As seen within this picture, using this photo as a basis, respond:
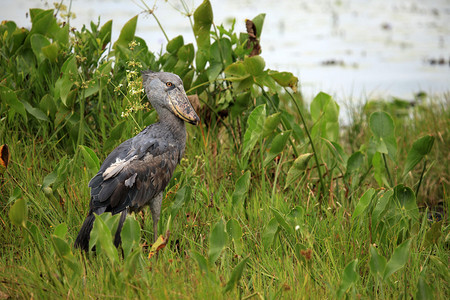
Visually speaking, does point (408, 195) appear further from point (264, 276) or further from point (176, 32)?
point (176, 32)

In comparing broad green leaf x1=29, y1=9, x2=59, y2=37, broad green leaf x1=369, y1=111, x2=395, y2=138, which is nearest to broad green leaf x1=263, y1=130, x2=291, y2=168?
broad green leaf x1=369, y1=111, x2=395, y2=138

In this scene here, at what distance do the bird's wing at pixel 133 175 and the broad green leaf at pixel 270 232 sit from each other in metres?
0.58

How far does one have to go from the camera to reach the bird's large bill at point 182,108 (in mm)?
2895

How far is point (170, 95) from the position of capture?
2.95m

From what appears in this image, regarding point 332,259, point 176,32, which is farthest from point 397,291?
point 176,32

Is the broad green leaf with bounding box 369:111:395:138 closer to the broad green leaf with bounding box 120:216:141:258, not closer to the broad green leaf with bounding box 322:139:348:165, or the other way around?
the broad green leaf with bounding box 322:139:348:165

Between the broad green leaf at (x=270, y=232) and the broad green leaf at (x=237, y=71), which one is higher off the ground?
the broad green leaf at (x=237, y=71)

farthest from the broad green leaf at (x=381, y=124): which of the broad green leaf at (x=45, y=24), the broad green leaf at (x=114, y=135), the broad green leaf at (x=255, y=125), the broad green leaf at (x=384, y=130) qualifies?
the broad green leaf at (x=45, y=24)

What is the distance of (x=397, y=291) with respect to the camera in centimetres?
260

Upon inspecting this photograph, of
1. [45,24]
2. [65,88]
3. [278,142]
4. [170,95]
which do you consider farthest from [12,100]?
[278,142]

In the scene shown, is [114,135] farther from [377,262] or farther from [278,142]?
[377,262]

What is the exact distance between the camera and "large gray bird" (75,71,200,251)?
2.73 meters

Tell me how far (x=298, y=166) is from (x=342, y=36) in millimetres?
6577

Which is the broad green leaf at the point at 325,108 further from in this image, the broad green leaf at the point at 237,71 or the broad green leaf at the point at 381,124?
the broad green leaf at the point at 237,71
